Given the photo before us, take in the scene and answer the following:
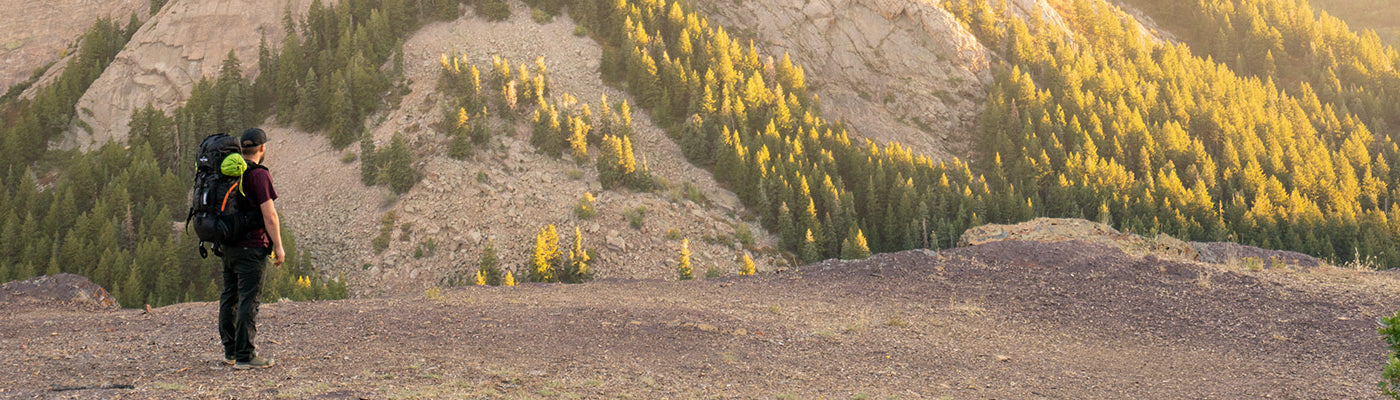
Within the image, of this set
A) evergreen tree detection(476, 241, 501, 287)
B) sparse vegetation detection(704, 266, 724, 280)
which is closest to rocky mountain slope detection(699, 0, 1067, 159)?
sparse vegetation detection(704, 266, 724, 280)

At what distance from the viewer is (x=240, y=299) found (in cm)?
965

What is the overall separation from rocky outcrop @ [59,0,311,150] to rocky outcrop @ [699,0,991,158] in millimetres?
32521

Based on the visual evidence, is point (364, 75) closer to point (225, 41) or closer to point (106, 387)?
point (225, 41)

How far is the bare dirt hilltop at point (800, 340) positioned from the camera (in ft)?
32.0

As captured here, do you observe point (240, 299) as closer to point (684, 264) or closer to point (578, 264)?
point (578, 264)

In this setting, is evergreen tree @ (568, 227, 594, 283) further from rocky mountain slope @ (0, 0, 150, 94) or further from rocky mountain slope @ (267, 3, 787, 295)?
rocky mountain slope @ (0, 0, 150, 94)

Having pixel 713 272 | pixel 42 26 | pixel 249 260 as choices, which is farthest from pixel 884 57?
pixel 42 26

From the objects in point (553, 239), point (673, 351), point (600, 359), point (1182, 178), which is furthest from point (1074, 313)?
point (1182, 178)

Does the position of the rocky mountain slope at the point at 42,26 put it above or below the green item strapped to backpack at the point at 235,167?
below

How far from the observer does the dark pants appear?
9.49 metres

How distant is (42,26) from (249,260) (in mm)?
75899

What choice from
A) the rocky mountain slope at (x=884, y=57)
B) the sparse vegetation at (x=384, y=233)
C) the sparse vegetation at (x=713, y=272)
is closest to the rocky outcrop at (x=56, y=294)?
the sparse vegetation at (x=384, y=233)

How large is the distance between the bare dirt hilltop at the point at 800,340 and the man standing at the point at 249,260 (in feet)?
1.12

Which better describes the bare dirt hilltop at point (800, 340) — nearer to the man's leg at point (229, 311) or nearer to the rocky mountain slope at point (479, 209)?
the man's leg at point (229, 311)
